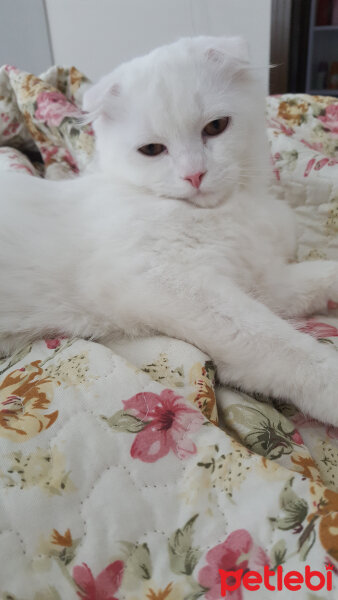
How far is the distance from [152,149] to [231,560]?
620 millimetres

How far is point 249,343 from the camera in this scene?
61 cm

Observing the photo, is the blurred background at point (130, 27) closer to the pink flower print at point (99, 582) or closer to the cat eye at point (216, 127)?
the cat eye at point (216, 127)

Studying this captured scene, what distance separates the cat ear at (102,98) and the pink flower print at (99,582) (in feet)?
2.34

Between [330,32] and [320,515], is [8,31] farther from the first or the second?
[320,515]

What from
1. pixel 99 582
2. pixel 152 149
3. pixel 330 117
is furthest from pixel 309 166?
pixel 99 582

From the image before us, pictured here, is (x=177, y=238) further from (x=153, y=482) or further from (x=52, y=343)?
(x=153, y=482)

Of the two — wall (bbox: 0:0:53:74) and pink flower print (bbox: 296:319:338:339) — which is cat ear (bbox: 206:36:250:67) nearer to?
pink flower print (bbox: 296:319:338:339)

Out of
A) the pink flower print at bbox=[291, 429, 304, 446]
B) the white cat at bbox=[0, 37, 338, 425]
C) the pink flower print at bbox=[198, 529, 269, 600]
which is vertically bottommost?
the pink flower print at bbox=[291, 429, 304, 446]

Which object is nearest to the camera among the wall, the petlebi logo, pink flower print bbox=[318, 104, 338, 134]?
the petlebi logo

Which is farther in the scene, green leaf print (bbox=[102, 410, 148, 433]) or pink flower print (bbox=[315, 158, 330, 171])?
Result: pink flower print (bbox=[315, 158, 330, 171])

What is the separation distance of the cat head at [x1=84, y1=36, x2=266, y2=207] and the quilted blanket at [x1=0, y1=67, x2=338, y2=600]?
11.3 inches

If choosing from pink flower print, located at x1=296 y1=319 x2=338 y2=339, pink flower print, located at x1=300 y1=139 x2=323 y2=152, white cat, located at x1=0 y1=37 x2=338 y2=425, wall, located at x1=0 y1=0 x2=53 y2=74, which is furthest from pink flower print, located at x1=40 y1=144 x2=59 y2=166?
wall, located at x1=0 y1=0 x2=53 y2=74

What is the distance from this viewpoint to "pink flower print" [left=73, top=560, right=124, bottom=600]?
0.39 metres

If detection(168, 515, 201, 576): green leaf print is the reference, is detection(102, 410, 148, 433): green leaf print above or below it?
above
